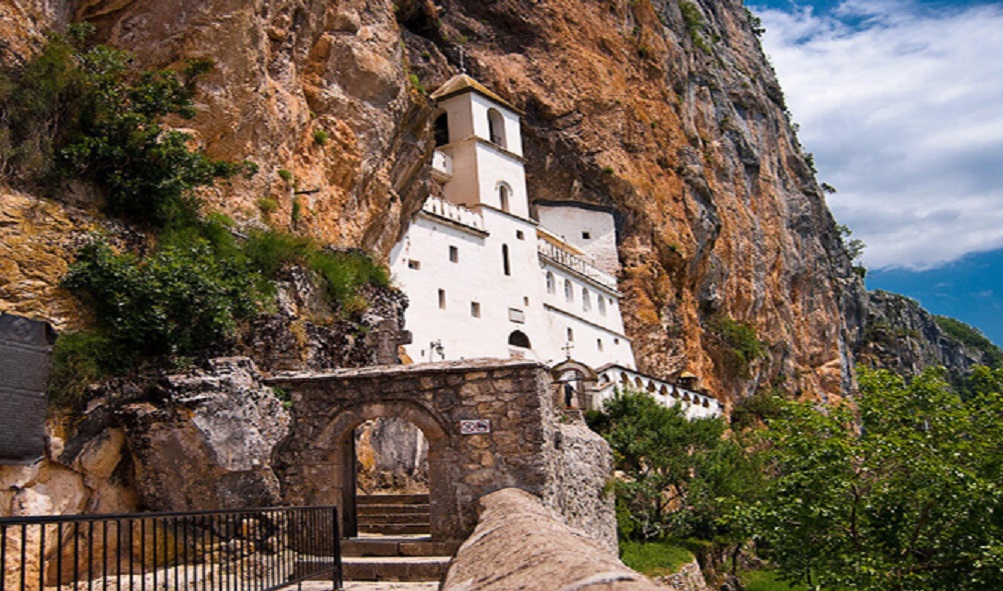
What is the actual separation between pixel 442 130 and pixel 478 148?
2.53m

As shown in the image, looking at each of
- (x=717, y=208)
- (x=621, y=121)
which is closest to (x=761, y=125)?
(x=717, y=208)

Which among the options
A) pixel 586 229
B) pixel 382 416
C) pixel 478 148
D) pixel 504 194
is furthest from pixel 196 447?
pixel 586 229

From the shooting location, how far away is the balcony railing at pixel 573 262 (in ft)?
131

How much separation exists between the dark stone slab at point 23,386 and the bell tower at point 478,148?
27.1 m

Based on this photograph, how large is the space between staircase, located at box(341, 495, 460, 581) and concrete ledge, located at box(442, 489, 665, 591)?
3561 millimetres

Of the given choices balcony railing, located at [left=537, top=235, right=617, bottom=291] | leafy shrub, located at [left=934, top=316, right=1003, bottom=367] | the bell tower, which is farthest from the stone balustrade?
leafy shrub, located at [left=934, top=316, right=1003, bottom=367]

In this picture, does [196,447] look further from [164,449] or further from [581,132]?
[581,132]

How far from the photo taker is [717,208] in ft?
169

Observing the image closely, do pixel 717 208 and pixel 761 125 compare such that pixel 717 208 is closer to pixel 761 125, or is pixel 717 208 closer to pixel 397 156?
pixel 761 125

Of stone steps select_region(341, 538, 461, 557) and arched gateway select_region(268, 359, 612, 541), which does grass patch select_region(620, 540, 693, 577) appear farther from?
stone steps select_region(341, 538, 461, 557)

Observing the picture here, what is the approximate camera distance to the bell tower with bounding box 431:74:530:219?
37844mm

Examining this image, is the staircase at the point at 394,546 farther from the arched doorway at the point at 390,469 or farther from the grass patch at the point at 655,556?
the grass patch at the point at 655,556

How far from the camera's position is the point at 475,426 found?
40.9ft

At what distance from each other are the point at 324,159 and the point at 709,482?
16.3 m
